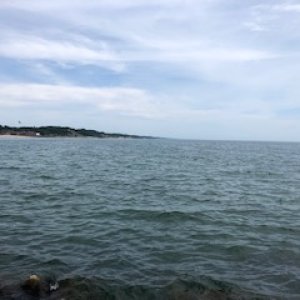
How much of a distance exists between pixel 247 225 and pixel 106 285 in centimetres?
911

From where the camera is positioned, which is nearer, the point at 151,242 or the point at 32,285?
the point at 32,285

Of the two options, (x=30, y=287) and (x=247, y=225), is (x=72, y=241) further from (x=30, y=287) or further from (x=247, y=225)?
(x=247, y=225)

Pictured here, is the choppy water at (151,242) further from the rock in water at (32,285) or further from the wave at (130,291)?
the rock in water at (32,285)

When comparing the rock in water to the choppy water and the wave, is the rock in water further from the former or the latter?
the choppy water

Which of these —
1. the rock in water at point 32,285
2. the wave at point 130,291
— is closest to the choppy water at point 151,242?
the wave at point 130,291

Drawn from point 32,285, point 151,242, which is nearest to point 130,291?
point 32,285

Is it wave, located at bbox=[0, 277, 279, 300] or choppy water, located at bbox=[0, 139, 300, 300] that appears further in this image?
choppy water, located at bbox=[0, 139, 300, 300]

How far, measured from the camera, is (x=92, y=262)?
45.0 ft

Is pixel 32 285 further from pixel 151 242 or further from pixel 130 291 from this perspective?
pixel 151 242

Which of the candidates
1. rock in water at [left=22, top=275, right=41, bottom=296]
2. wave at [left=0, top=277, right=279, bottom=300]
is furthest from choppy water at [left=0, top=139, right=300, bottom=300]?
rock in water at [left=22, top=275, right=41, bottom=296]

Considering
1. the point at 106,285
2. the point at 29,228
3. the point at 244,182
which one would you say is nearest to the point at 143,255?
the point at 106,285

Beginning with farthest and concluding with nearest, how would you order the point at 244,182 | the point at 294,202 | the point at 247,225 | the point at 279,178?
the point at 279,178 < the point at 244,182 < the point at 294,202 < the point at 247,225

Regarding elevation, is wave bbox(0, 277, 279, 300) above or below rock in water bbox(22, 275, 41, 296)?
below

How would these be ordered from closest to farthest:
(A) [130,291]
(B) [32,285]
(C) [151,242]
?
(B) [32,285]
(A) [130,291]
(C) [151,242]
